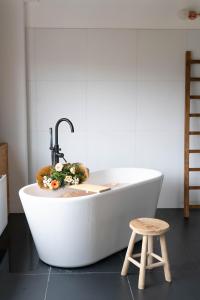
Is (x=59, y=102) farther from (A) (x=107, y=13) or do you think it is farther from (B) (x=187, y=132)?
(B) (x=187, y=132)

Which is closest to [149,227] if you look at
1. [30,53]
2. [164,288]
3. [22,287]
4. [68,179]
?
[164,288]

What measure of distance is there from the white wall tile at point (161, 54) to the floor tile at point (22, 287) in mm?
2830

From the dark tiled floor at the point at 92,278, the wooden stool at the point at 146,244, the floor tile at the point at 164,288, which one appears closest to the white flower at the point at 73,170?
the wooden stool at the point at 146,244

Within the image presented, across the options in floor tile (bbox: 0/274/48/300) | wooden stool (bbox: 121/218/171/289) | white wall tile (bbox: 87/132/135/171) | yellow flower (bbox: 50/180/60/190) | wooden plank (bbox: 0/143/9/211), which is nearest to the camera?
floor tile (bbox: 0/274/48/300)

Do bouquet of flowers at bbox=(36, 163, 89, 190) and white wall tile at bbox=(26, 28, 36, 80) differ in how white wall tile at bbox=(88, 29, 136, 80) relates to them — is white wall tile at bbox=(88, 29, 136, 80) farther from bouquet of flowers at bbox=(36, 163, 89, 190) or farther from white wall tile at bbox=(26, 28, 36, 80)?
bouquet of flowers at bbox=(36, 163, 89, 190)

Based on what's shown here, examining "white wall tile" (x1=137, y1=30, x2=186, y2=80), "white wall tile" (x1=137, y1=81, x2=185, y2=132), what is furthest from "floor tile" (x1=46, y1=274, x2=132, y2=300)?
"white wall tile" (x1=137, y1=30, x2=186, y2=80)

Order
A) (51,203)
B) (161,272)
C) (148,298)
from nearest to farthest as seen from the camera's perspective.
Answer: (148,298), (51,203), (161,272)

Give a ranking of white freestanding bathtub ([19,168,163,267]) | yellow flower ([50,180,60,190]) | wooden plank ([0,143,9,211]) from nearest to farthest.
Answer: white freestanding bathtub ([19,168,163,267])
yellow flower ([50,180,60,190])
wooden plank ([0,143,9,211])

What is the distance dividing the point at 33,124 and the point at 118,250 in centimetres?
204

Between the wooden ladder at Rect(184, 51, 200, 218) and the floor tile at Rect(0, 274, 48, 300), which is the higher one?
the wooden ladder at Rect(184, 51, 200, 218)

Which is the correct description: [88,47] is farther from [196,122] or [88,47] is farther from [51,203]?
[51,203]

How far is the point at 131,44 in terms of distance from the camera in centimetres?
453

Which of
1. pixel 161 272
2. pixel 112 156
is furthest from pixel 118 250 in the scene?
pixel 112 156

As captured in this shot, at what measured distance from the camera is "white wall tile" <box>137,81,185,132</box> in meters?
4.63
